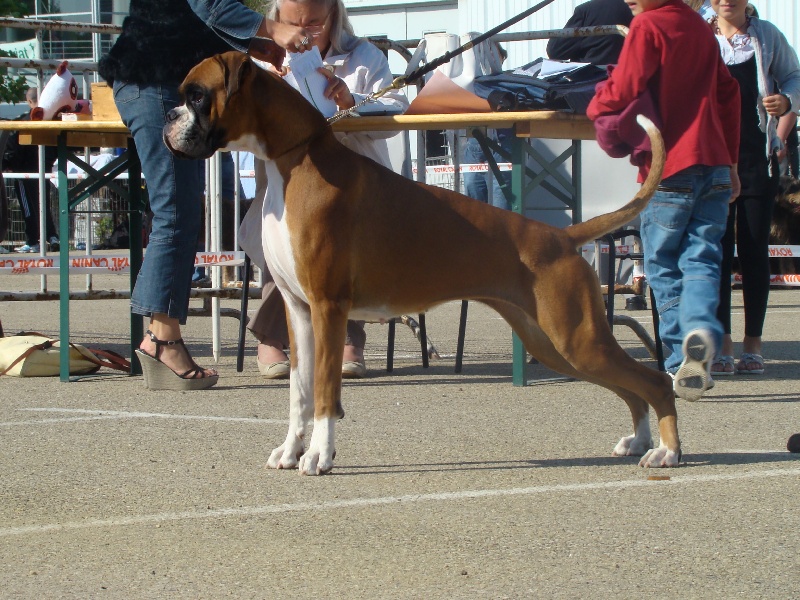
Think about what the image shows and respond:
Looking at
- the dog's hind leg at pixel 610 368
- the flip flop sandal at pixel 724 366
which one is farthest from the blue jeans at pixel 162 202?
the flip flop sandal at pixel 724 366

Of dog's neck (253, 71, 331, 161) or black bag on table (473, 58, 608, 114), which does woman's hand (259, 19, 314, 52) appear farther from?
black bag on table (473, 58, 608, 114)

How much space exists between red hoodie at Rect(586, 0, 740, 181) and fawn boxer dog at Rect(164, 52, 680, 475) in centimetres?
102

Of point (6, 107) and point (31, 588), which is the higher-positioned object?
point (6, 107)

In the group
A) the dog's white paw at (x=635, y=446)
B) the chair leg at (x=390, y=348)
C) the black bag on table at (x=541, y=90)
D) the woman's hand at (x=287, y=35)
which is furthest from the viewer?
the chair leg at (x=390, y=348)

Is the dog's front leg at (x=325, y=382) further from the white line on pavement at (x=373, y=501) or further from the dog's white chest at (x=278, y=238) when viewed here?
the white line on pavement at (x=373, y=501)

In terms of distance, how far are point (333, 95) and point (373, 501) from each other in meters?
2.37

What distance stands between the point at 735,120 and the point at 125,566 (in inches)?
149

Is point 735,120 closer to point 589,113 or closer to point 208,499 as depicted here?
point 589,113

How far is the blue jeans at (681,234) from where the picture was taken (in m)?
5.43

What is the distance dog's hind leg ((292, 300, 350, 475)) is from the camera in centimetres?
418

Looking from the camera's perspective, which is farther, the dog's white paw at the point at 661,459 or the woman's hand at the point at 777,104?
the woman's hand at the point at 777,104

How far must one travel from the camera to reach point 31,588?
9.73 feet

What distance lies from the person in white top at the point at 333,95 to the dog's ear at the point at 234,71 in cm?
135

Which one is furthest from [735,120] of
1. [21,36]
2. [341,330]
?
[21,36]
